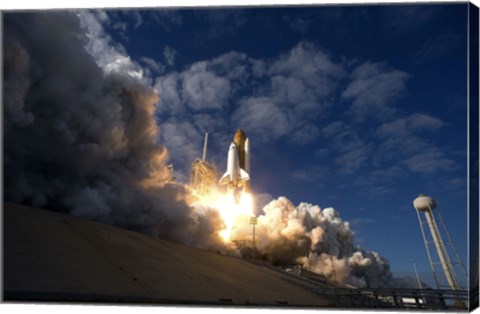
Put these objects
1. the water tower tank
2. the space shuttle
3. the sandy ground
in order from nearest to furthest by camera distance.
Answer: the sandy ground → the water tower tank → the space shuttle

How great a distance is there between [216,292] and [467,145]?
11.0 m

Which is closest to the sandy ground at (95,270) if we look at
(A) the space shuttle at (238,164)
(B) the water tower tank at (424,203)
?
(B) the water tower tank at (424,203)

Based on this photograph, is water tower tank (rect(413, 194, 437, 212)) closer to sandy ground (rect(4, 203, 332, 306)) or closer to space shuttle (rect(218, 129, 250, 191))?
sandy ground (rect(4, 203, 332, 306))

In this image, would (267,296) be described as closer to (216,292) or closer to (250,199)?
(216,292)

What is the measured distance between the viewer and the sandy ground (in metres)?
14.3

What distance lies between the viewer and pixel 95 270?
1560 centimetres

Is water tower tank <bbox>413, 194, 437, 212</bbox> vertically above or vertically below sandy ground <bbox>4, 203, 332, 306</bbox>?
above

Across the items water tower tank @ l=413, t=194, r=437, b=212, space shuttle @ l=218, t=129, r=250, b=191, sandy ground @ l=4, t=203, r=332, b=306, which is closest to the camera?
sandy ground @ l=4, t=203, r=332, b=306

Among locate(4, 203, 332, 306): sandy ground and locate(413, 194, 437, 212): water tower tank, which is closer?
locate(4, 203, 332, 306): sandy ground

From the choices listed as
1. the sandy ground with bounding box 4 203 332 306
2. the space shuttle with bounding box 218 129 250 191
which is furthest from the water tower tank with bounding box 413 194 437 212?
the space shuttle with bounding box 218 129 250 191

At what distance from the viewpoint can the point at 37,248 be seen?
15586 millimetres

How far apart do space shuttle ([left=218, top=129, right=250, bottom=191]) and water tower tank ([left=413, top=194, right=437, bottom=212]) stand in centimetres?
2321

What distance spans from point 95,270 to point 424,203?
27872 mm

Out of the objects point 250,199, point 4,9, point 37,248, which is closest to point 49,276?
point 37,248
